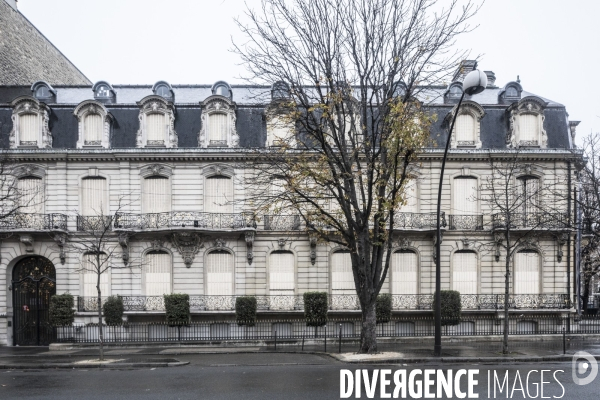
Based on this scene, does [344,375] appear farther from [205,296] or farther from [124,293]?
[124,293]

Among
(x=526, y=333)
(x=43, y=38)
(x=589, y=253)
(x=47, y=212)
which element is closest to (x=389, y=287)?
(x=526, y=333)

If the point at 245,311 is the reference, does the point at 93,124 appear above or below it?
above

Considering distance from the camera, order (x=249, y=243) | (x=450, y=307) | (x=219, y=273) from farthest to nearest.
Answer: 1. (x=219, y=273)
2. (x=249, y=243)
3. (x=450, y=307)

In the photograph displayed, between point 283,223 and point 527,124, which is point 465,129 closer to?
point 527,124

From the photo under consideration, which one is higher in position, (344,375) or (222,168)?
(222,168)

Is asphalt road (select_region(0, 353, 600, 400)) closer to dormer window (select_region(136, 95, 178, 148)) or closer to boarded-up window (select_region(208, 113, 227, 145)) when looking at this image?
boarded-up window (select_region(208, 113, 227, 145))

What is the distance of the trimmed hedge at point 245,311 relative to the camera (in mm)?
25891

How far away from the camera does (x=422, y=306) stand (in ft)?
89.1

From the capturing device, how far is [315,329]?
26000mm

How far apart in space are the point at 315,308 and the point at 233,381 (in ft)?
37.6

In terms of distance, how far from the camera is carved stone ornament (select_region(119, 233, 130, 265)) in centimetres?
2677

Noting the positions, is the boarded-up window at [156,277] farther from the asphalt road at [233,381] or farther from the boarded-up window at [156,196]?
the asphalt road at [233,381]

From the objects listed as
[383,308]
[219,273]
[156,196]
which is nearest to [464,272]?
[383,308]

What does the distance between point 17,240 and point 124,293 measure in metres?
5.47
